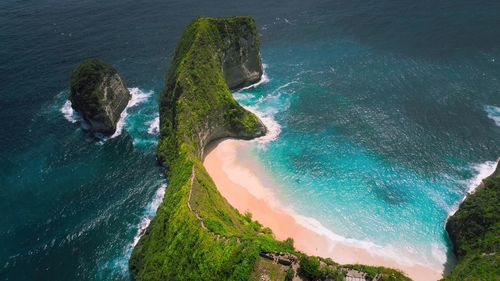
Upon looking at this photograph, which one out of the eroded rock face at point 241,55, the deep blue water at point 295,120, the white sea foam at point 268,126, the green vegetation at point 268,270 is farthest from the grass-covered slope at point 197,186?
the deep blue water at point 295,120

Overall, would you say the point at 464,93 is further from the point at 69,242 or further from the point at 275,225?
the point at 69,242

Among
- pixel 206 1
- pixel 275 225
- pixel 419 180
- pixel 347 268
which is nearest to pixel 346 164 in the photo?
pixel 419 180

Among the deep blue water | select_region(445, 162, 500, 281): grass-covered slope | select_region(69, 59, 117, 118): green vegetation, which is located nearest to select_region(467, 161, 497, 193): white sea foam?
the deep blue water

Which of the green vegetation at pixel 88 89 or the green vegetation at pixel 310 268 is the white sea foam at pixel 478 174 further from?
the green vegetation at pixel 88 89

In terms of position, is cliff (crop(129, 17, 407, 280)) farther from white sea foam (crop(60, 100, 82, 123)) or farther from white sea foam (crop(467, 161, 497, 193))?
white sea foam (crop(467, 161, 497, 193))

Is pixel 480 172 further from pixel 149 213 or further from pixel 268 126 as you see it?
pixel 149 213

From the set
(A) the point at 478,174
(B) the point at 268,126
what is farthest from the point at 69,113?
(A) the point at 478,174

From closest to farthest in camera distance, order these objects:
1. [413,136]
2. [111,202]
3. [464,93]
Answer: [111,202]
[413,136]
[464,93]
